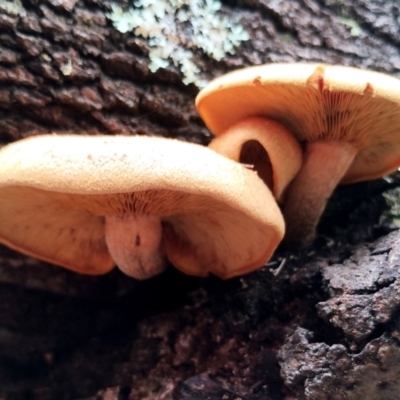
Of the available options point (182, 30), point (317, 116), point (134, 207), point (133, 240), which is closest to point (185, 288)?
point (133, 240)

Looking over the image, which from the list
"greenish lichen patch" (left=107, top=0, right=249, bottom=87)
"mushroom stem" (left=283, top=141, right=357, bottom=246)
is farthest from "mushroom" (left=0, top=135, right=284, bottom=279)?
"greenish lichen patch" (left=107, top=0, right=249, bottom=87)

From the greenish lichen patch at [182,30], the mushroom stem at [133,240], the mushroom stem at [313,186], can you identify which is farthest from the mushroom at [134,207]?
the greenish lichen patch at [182,30]

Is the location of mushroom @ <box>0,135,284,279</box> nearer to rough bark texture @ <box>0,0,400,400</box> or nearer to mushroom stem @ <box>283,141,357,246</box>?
rough bark texture @ <box>0,0,400,400</box>

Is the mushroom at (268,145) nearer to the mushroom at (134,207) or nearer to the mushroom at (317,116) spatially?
the mushroom at (317,116)

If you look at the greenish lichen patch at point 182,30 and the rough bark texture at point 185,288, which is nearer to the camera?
the rough bark texture at point 185,288

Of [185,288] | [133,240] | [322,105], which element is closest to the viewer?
[322,105]

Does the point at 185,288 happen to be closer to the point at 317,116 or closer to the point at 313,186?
the point at 313,186
